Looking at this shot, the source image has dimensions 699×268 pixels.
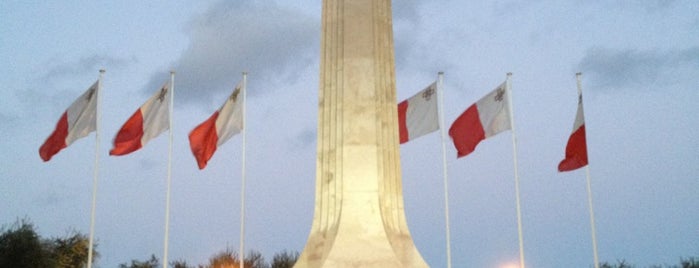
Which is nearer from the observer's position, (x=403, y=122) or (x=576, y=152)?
(x=576, y=152)

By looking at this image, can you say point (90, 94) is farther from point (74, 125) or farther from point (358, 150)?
point (358, 150)

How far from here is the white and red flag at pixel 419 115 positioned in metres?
28.7

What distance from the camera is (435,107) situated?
28.7m

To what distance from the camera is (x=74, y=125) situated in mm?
26578

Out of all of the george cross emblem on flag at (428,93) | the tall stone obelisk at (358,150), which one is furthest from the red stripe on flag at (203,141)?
the george cross emblem on flag at (428,93)

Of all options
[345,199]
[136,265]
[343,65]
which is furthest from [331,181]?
[136,265]

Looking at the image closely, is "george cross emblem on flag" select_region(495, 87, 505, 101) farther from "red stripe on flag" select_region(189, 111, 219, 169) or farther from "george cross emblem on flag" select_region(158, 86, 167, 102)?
"george cross emblem on flag" select_region(158, 86, 167, 102)

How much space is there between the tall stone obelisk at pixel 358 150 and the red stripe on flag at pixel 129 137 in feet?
19.2

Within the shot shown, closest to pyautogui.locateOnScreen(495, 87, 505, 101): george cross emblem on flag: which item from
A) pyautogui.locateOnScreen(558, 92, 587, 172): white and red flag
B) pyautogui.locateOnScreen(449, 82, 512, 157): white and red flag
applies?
pyautogui.locateOnScreen(449, 82, 512, 157): white and red flag

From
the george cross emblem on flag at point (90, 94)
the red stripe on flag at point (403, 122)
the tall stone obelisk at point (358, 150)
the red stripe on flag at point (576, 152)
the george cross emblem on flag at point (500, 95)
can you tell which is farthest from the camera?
the red stripe on flag at point (403, 122)

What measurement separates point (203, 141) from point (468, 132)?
8.79 meters

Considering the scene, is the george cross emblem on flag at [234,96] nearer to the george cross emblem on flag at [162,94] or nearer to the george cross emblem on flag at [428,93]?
the george cross emblem on flag at [162,94]

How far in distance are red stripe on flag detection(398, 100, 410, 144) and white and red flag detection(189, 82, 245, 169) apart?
18.3 ft

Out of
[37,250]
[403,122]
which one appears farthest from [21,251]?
[403,122]
